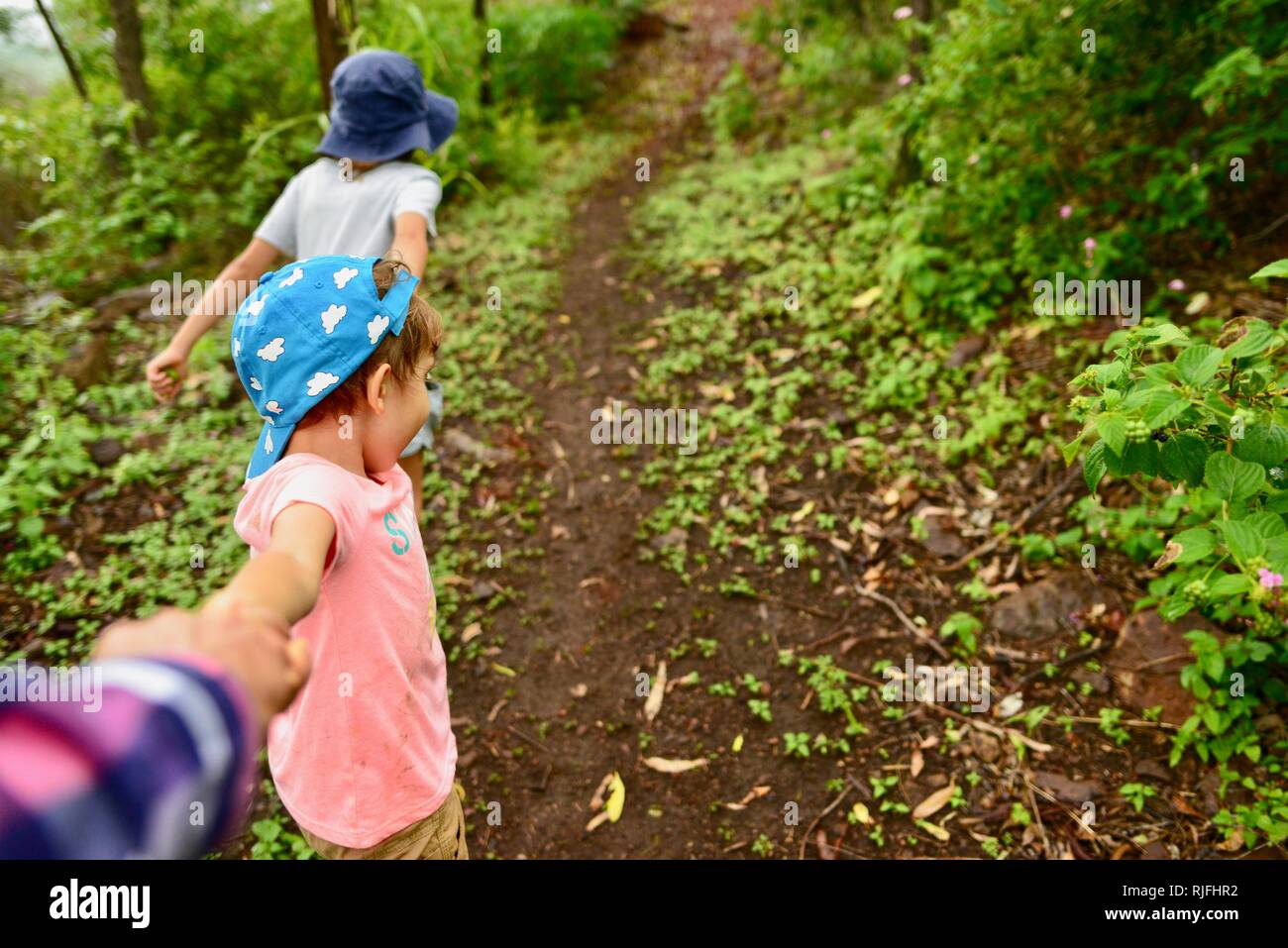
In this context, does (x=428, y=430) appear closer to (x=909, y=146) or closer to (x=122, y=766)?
(x=122, y=766)

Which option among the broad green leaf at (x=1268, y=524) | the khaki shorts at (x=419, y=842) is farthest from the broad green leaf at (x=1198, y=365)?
the khaki shorts at (x=419, y=842)

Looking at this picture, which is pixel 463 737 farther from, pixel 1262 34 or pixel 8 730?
pixel 1262 34

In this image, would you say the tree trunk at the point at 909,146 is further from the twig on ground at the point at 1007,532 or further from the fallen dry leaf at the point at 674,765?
the fallen dry leaf at the point at 674,765

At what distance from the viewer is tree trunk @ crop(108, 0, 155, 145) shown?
6.47 metres

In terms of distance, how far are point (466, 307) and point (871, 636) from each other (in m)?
4.60

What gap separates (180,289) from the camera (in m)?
6.62

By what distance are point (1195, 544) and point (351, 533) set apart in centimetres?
238

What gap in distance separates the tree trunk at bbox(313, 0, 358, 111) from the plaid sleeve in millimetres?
6263

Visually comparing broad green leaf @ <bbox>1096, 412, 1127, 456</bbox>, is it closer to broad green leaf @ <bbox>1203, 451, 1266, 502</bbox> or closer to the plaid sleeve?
broad green leaf @ <bbox>1203, 451, 1266, 502</bbox>

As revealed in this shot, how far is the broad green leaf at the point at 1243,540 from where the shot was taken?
201 cm

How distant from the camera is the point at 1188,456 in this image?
2000 mm

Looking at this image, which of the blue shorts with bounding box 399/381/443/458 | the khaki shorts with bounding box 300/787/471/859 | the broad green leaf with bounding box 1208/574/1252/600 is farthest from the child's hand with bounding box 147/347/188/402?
the broad green leaf with bounding box 1208/574/1252/600

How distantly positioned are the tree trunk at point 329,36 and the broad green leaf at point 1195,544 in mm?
6207
